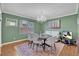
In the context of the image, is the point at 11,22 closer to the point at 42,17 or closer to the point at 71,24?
the point at 42,17

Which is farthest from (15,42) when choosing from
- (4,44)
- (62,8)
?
(62,8)

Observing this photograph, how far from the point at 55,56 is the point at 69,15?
0.77 meters

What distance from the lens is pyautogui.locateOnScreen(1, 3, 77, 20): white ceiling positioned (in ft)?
6.22

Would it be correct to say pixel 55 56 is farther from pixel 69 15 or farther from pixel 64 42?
pixel 69 15

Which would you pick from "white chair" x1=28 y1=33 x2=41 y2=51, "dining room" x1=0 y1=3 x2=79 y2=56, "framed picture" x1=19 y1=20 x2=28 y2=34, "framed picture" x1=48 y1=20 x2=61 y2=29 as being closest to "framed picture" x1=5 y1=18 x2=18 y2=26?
"dining room" x1=0 y1=3 x2=79 y2=56

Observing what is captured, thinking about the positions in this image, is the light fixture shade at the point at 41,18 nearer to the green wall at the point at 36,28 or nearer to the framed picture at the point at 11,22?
the green wall at the point at 36,28

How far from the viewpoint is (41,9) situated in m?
1.90

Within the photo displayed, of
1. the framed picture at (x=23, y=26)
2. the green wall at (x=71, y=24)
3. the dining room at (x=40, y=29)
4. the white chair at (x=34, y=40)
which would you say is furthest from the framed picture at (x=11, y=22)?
the green wall at (x=71, y=24)

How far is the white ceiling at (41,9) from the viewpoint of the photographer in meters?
1.90

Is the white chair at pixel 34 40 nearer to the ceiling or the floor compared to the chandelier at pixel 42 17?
nearer to the floor

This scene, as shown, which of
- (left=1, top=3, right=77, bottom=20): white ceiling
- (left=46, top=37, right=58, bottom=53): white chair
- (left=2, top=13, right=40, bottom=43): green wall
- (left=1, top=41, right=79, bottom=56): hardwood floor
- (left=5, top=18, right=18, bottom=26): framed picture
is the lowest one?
(left=1, top=41, right=79, bottom=56): hardwood floor

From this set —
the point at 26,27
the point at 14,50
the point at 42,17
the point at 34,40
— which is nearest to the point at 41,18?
the point at 42,17

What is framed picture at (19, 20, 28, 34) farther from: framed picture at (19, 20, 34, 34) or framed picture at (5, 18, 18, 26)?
framed picture at (5, 18, 18, 26)

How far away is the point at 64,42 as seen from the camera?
Answer: 1.91 metres
